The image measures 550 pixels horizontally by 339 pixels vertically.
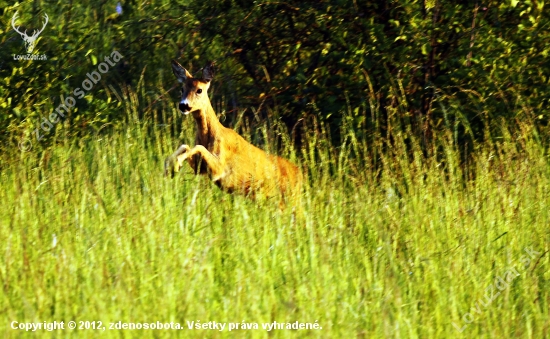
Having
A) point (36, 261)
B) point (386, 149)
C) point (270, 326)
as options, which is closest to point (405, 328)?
point (270, 326)

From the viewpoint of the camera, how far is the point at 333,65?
8.84 m

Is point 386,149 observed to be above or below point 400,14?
below

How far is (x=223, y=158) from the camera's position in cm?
735

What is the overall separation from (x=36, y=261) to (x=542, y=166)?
3670mm

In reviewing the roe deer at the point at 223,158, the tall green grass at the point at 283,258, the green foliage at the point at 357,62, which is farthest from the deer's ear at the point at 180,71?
the tall green grass at the point at 283,258

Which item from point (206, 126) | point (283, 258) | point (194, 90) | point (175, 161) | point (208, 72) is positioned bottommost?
point (283, 258)

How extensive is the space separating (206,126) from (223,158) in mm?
389

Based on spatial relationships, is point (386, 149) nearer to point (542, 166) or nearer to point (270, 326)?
point (542, 166)

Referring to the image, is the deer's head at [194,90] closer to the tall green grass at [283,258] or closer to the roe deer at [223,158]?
the roe deer at [223,158]

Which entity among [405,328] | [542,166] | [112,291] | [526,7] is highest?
[526,7]

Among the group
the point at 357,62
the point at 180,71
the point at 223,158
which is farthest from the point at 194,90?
the point at 357,62

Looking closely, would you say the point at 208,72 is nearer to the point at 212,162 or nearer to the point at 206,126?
the point at 206,126

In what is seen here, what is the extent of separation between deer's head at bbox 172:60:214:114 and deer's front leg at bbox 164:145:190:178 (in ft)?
2.31

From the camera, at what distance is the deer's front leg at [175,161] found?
6.42 metres
